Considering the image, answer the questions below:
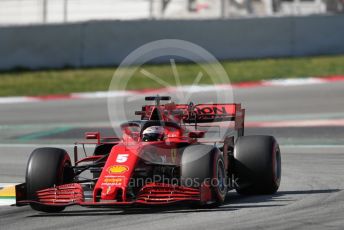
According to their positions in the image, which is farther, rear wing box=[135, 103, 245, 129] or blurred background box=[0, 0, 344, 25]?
blurred background box=[0, 0, 344, 25]

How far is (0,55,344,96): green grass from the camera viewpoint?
23.8 meters

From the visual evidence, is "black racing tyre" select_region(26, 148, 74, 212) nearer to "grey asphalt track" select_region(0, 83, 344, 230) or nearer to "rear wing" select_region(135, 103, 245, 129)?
"grey asphalt track" select_region(0, 83, 344, 230)

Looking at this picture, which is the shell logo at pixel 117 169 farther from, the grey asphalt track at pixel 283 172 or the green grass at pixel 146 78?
the green grass at pixel 146 78

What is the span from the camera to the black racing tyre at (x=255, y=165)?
35.0 feet

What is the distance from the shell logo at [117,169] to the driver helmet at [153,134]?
70cm

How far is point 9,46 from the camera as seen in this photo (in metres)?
24.5

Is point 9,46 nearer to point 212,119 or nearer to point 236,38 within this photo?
point 236,38

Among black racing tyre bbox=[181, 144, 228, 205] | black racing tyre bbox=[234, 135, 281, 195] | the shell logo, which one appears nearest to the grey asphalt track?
black racing tyre bbox=[234, 135, 281, 195]

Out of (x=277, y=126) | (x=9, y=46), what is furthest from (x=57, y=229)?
(x=9, y=46)

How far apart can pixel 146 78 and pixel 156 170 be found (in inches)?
582

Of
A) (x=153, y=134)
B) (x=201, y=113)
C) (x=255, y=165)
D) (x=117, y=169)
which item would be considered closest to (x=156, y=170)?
(x=153, y=134)

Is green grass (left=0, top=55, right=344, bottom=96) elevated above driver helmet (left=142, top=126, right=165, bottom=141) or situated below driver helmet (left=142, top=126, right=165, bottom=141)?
above

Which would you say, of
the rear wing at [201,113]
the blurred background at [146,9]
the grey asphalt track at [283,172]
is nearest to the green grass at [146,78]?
the grey asphalt track at [283,172]

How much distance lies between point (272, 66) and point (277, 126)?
7.04m
